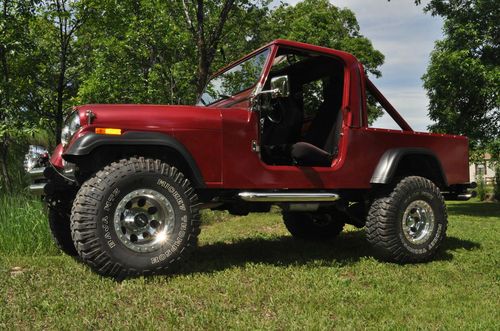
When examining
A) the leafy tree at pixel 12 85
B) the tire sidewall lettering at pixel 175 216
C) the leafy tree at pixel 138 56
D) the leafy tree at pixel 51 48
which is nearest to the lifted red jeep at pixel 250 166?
the tire sidewall lettering at pixel 175 216

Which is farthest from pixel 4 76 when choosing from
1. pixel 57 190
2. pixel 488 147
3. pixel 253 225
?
pixel 488 147

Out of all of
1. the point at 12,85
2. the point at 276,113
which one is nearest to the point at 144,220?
the point at 276,113

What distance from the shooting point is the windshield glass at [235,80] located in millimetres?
5192

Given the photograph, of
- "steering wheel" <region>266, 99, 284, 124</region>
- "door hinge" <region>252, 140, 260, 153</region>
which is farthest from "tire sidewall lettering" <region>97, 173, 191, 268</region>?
"steering wheel" <region>266, 99, 284, 124</region>

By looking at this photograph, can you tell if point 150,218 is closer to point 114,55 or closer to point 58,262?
point 58,262

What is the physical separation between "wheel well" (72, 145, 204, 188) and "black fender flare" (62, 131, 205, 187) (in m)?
0.02

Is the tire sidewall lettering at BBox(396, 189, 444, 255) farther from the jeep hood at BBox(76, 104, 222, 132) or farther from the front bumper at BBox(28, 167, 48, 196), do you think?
the front bumper at BBox(28, 167, 48, 196)

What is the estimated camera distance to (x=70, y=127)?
436cm

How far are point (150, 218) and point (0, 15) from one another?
7797 millimetres

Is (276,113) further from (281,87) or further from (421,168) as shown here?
(421,168)

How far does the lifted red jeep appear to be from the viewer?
4.07 metres

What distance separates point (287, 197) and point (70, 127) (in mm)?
2122

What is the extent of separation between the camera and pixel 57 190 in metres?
4.69

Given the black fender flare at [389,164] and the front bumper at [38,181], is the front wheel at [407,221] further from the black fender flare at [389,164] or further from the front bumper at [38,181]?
the front bumper at [38,181]
